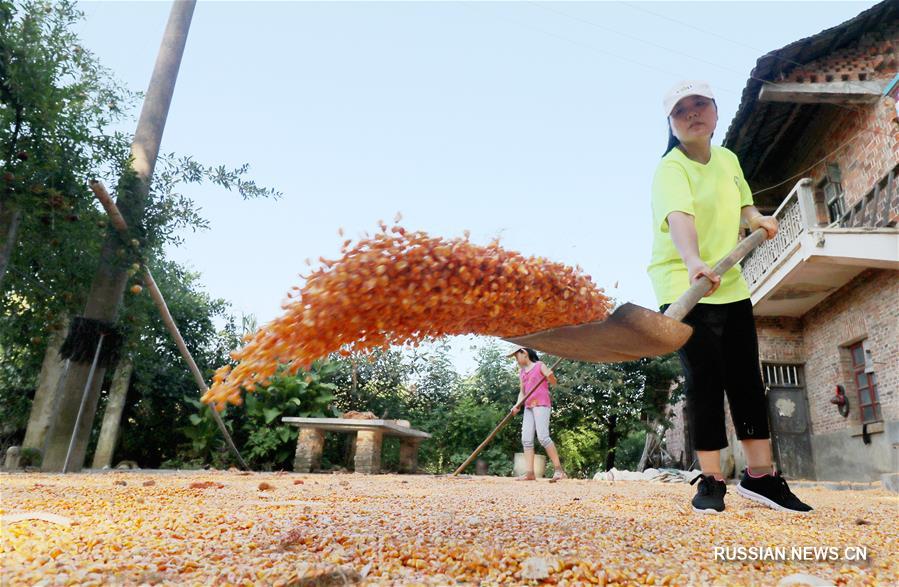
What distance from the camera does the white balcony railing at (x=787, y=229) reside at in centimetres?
856

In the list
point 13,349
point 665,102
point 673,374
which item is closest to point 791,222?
point 673,374

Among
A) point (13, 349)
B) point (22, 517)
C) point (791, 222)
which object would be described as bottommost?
point (22, 517)

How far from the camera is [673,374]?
13.2 metres

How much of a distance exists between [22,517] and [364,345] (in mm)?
1360

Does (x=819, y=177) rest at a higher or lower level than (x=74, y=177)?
higher

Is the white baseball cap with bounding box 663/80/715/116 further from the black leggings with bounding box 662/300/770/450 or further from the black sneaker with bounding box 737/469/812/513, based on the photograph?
the black sneaker with bounding box 737/469/812/513

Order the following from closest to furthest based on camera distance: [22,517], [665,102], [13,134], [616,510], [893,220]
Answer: [22,517]
[665,102]
[616,510]
[13,134]
[893,220]

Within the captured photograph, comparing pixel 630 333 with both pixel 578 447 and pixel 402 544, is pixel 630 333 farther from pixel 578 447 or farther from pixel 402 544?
pixel 578 447

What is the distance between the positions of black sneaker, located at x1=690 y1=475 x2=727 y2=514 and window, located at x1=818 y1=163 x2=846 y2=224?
29.0 ft

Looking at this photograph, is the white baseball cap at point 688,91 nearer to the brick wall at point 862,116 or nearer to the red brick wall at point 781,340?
the brick wall at point 862,116

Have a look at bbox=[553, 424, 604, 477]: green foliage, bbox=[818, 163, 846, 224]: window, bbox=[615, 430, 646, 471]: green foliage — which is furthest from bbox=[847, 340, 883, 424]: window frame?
bbox=[615, 430, 646, 471]: green foliage

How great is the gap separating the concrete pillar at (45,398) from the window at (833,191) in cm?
1200

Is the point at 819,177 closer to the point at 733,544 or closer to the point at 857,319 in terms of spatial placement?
the point at 857,319

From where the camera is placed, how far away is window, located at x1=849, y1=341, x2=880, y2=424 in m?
8.68
